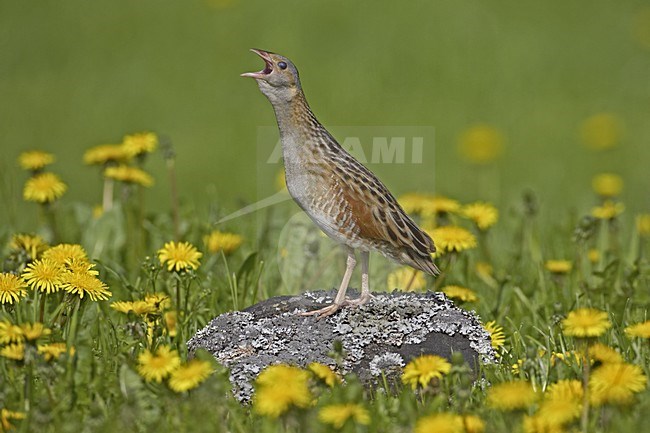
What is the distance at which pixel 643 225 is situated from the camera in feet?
24.7

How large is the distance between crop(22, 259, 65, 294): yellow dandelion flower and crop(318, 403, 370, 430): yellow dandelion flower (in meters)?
1.61

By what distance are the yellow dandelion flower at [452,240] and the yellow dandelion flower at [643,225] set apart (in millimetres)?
2106

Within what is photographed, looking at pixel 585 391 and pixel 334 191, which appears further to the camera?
pixel 334 191

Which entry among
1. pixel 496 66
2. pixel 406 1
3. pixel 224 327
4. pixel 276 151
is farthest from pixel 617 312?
pixel 406 1

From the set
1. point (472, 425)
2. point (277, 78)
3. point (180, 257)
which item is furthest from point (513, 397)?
point (180, 257)

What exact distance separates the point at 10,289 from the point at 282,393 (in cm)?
169

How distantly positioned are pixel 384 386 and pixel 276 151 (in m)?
3.34

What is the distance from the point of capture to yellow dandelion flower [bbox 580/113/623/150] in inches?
471

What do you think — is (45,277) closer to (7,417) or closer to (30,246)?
(7,417)

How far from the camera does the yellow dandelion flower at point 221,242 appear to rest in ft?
21.6

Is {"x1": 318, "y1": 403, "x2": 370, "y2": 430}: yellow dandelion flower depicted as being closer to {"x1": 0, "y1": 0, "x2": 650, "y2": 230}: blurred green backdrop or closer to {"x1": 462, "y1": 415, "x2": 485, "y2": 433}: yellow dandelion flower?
{"x1": 462, "y1": 415, "x2": 485, "y2": 433}: yellow dandelion flower

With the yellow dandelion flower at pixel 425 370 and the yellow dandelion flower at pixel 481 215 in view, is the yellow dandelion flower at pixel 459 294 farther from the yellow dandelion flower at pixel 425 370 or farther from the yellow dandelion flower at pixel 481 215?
the yellow dandelion flower at pixel 425 370

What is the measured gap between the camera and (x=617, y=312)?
5.96 metres

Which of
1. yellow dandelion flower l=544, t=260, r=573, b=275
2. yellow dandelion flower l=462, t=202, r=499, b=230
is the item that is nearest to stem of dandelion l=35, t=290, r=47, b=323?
yellow dandelion flower l=462, t=202, r=499, b=230
